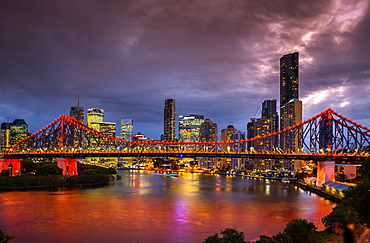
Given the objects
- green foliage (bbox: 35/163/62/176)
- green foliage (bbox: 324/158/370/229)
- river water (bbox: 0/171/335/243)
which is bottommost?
river water (bbox: 0/171/335/243)

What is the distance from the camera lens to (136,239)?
94.2ft

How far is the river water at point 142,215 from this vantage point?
99.7 feet

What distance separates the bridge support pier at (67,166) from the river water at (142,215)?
73.7ft

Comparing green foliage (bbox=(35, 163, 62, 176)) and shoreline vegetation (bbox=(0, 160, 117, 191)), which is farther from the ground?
green foliage (bbox=(35, 163, 62, 176))

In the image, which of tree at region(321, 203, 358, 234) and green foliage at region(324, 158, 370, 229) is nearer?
green foliage at region(324, 158, 370, 229)

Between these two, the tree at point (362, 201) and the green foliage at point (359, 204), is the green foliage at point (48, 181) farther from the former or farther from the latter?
the tree at point (362, 201)

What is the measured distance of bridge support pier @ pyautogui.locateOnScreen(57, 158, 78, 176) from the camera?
263 ft

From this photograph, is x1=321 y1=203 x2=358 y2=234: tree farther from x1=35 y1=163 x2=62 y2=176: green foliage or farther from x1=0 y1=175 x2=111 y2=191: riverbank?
x1=35 y1=163 x2=62 y2=176: green foliage

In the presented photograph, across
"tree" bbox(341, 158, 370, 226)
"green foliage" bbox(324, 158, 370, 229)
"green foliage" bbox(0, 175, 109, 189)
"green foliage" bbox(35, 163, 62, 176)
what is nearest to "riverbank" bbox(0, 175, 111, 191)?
"green foliage" bbox(0, 175, 109, 189)

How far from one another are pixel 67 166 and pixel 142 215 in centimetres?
4841

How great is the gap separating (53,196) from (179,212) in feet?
74.1

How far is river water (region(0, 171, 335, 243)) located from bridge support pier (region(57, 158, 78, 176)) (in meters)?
22.5

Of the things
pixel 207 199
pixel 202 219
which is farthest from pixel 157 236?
pixel 207 199

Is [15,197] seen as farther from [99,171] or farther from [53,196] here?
[99,171]
